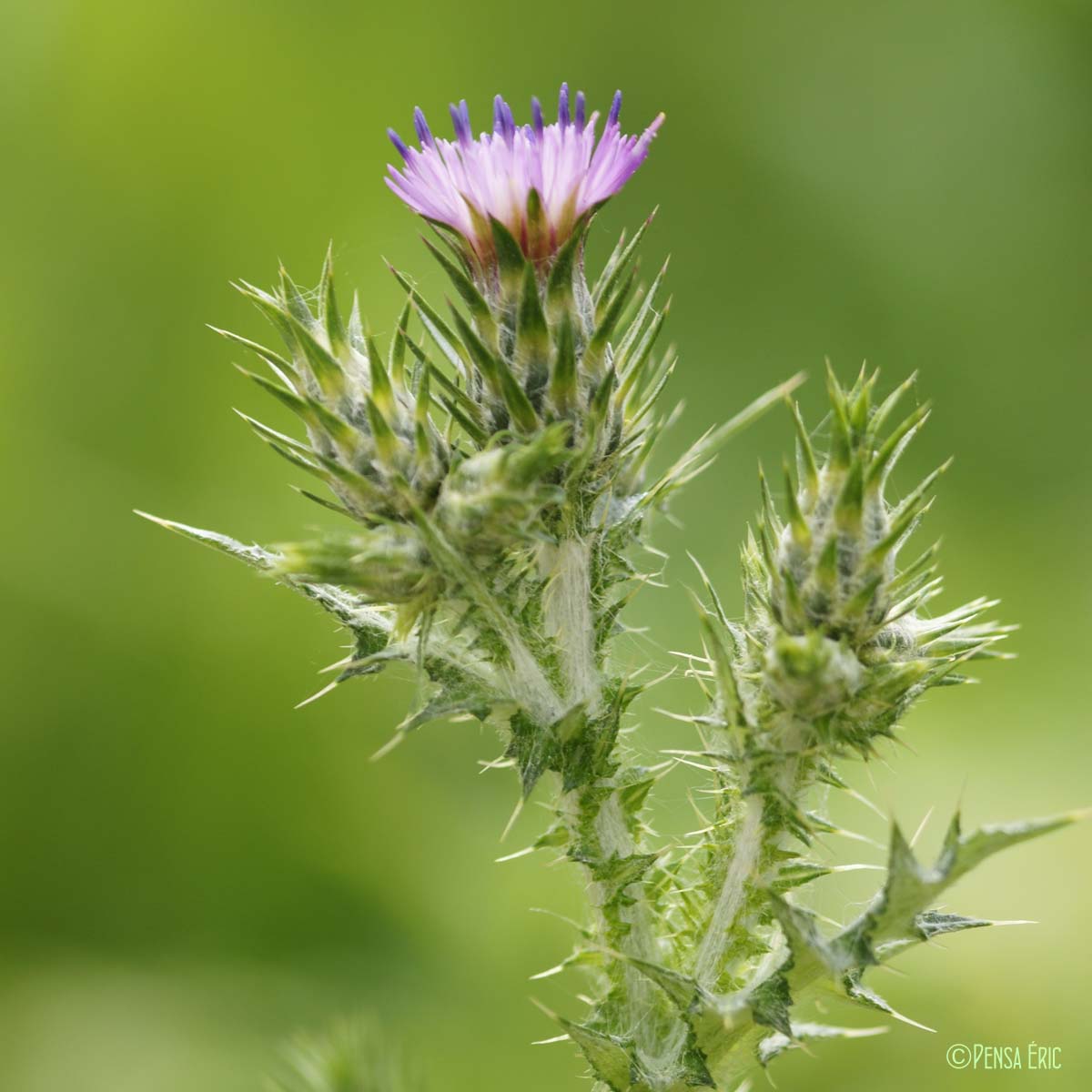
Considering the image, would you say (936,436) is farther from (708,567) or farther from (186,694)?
(186,694)

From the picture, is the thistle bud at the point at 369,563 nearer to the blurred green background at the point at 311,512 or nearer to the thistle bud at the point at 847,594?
the thistle bud at the point at 847,594

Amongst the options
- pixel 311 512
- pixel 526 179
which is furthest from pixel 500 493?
pixel 311 512

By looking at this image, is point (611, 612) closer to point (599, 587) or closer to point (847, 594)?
point (599, 587)

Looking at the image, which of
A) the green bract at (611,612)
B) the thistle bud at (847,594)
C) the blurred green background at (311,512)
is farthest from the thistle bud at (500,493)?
the blurred green background at (311,512)

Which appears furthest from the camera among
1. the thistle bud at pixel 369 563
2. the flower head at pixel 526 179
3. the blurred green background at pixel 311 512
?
the blurred green background at pixel 311 512

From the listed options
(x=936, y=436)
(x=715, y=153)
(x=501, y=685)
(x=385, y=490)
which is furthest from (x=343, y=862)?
(x=715, y=153)

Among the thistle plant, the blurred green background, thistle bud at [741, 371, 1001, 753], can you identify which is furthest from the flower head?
the blurred green background
